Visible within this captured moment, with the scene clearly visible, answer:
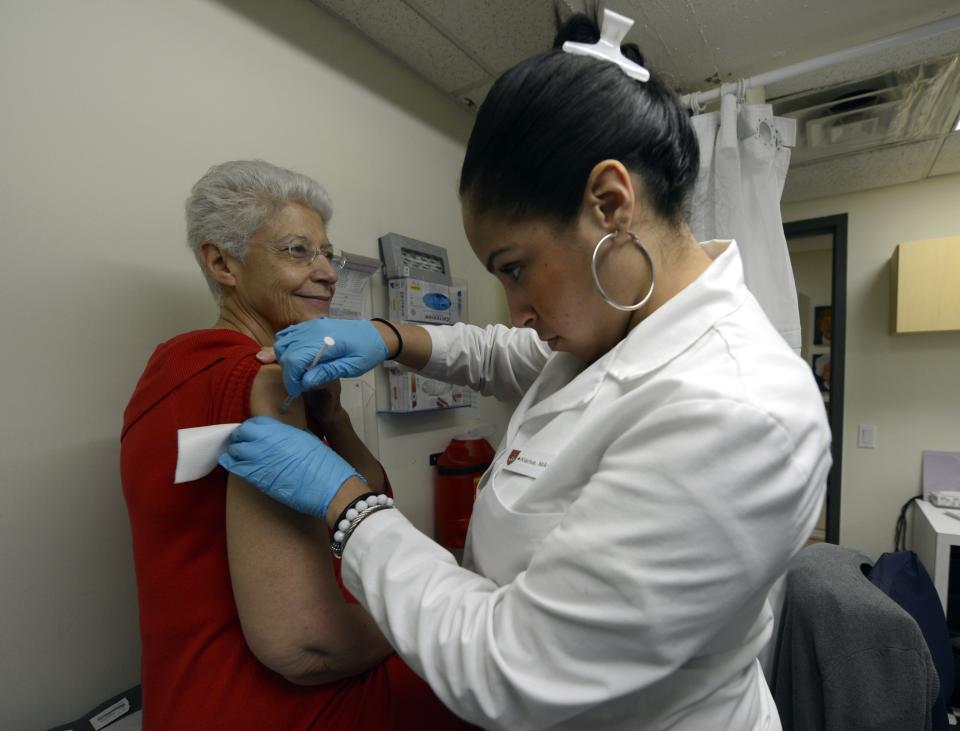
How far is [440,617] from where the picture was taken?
51cm

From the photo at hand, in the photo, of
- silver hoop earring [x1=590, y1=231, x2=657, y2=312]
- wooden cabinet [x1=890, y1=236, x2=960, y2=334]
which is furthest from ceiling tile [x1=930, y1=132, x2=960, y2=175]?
silver hoop earring [x1=590, y1=231, x2=657, y2=312]

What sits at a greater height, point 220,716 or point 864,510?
point 220,716

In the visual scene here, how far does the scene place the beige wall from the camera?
96.2 inches

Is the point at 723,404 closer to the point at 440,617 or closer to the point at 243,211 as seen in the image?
the point at 440,617

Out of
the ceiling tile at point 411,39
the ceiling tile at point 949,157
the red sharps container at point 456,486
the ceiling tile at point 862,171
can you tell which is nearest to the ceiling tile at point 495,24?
the ceiling tile at point 411,39

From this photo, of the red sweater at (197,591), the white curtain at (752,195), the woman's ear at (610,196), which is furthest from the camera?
the white curtain at (752,195)

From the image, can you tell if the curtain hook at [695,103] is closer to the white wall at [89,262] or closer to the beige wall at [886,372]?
the white wall at [89,262]

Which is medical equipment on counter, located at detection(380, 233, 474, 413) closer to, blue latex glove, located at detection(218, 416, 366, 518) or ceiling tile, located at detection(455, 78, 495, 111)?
ceiling tile, located at detection(455, 78, 495, 111)

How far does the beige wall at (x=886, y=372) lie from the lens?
2443mm

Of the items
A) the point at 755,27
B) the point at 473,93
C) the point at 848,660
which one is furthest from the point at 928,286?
the point at 473,93

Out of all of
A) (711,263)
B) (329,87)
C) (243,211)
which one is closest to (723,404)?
(711,263)

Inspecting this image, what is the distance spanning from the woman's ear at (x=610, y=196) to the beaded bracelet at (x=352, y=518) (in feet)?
1.55

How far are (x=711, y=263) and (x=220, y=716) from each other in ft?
3.02

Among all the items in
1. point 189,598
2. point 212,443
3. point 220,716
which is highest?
point 212,443
